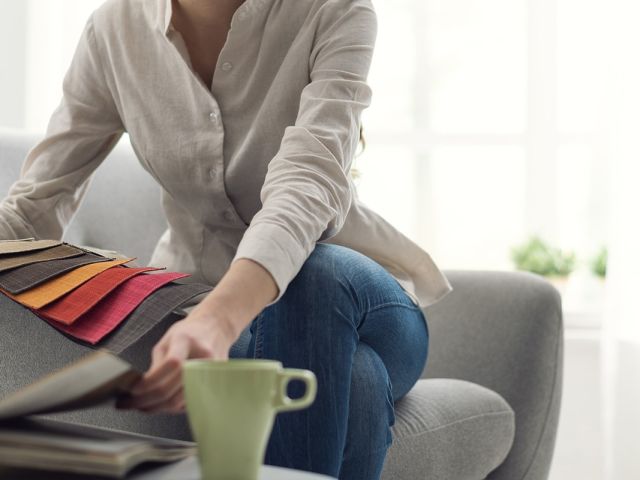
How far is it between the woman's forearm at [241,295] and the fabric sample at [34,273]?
280 mm

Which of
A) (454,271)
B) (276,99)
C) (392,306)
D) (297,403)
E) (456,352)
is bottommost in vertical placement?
(456,352)

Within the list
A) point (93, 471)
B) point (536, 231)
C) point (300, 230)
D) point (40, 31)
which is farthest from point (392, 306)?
point (40, 31)

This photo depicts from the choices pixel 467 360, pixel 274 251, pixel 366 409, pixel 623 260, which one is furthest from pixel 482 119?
pixel 274 251

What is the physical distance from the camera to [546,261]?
2.64m

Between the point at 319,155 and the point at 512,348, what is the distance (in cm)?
81

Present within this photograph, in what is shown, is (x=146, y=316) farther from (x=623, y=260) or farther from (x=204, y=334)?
(x=623, y=260)

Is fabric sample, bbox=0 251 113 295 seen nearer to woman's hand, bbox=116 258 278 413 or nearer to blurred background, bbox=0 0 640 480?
woman's hand, bbox=116 258 278 413

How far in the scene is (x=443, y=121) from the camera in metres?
2.94

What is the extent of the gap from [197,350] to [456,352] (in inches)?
44.1

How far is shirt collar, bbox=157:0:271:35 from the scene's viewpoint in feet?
3.91

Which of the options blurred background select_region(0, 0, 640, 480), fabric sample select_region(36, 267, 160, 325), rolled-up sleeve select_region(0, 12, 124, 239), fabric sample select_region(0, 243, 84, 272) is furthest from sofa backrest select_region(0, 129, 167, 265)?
blurred background select_region(0, 0, 640, 480)

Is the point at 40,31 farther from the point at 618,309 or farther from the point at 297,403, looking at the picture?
the point at 297,403

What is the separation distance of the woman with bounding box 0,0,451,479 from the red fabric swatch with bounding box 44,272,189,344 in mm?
129

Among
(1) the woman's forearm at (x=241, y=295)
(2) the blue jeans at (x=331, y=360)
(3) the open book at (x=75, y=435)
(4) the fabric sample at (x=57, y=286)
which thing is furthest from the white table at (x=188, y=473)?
(4) the fabric sample at (x=57, y=286)
